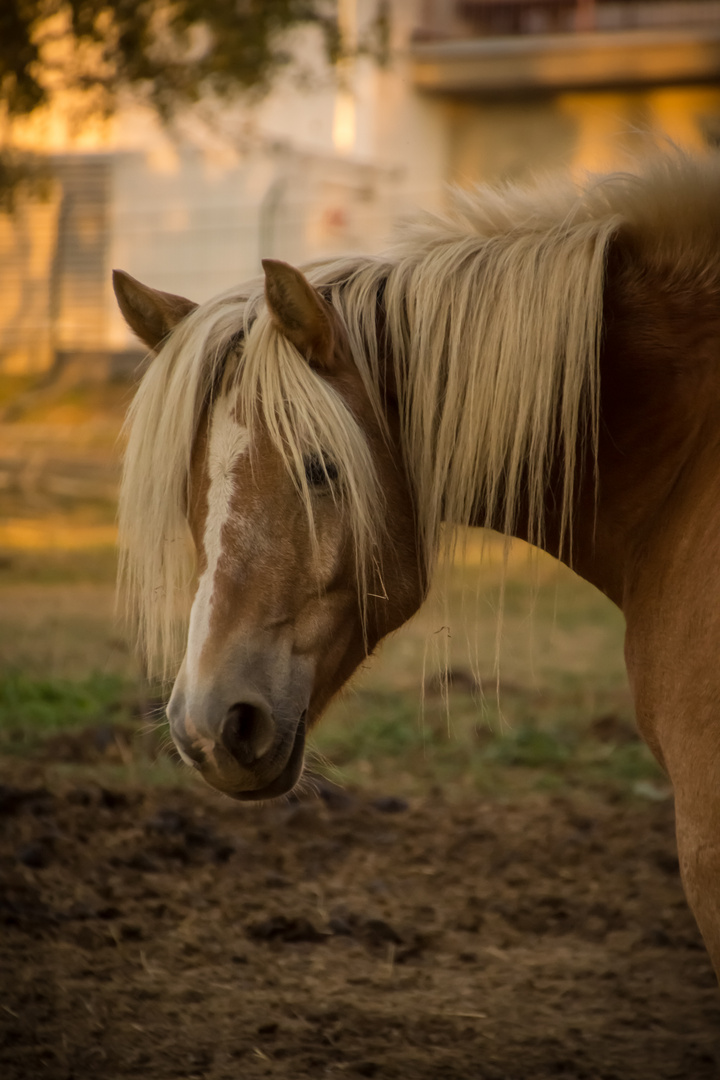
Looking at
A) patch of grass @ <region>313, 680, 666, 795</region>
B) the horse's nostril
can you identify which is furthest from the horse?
patch of grass @ <region>313, 680, 666, 795</region>

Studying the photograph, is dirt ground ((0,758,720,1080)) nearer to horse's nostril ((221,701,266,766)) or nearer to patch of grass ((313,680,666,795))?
patch of grass ((313,680,666,795))

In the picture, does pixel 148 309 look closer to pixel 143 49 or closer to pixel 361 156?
pixel 143 49

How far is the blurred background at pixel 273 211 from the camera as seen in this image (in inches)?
Answer: 195

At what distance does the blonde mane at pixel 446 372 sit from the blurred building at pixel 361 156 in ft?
27.6

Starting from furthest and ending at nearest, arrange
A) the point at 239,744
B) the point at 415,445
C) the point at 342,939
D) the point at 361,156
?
1. the point at 361,156
2. the point at 342,939
3. the point at 415,445
4. the point at 239,744

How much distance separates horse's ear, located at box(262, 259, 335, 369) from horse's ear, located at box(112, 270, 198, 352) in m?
0.30

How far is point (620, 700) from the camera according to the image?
577 centimetres

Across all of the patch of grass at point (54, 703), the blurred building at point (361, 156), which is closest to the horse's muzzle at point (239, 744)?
the patch of grass at point (54, 703)

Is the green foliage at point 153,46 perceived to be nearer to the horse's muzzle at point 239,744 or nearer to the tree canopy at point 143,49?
the tree canopy at point 143,49

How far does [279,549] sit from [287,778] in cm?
41

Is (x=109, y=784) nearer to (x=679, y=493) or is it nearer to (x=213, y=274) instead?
(x=679, y=493)

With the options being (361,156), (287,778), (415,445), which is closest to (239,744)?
(287,778)

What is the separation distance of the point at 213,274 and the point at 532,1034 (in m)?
13.0

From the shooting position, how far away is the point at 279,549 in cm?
188
